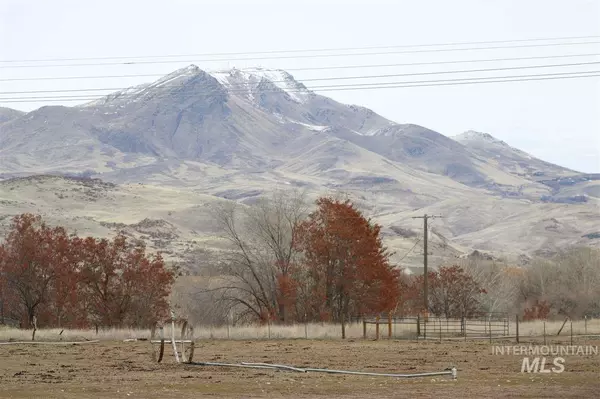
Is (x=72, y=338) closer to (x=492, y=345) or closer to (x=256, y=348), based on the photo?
(x=256, y=348)

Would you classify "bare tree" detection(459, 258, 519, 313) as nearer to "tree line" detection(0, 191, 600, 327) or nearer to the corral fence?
"tree line" detection(0, 191, 600, 327)

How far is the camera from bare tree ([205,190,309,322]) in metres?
71.3

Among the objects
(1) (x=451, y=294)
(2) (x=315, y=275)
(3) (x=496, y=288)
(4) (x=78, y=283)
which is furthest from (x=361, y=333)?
Answer: (3) (x=496, y=288)

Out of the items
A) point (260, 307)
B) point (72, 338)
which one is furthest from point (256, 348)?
point (260, 307)

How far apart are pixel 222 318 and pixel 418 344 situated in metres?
25.2

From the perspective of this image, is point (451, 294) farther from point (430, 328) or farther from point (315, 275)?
point (430, 328)

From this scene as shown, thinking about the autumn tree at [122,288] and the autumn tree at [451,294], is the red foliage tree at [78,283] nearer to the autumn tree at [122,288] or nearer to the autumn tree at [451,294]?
the autumn tree at [122,288]

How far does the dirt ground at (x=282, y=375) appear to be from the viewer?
28.2 metres

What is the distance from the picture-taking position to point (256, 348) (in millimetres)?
48250

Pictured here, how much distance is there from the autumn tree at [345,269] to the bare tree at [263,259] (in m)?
3.08

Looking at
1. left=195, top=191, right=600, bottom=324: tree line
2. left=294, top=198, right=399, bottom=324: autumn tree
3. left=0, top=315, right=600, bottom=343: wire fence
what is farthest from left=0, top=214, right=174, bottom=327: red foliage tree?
left=294, top=198, right=399, bottom=324: autumn tree

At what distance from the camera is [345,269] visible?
217ft

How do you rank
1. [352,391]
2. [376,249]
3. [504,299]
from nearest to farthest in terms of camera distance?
[352,391] → [376,249] → [504,299]

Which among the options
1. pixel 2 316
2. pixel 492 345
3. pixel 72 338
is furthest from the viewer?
pixel 2 316
